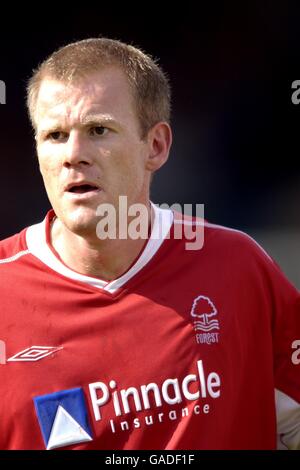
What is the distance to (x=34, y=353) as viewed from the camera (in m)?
2.37

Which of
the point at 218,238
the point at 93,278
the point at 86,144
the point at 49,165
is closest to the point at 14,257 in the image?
the point at 93,278

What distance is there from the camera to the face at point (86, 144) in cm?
230

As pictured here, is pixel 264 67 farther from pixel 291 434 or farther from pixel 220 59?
pixel 291 434

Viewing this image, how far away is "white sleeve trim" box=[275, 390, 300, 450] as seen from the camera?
2572mm

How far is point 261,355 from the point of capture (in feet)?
8.21

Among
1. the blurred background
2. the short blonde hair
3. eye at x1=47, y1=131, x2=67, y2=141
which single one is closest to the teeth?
eye at x1=47, y1=131, x2=67, y2=141

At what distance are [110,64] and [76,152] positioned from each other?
32 centimetres

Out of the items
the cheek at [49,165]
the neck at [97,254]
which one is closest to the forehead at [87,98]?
the cheek at [49,165]

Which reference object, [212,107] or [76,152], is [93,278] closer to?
[76,152]

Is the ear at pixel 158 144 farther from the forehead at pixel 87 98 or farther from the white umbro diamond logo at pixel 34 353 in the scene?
the white umbro diamond logo at pixel 34 353

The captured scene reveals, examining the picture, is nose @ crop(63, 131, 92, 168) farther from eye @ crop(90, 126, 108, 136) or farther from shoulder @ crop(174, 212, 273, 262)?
shoulder @ crop(174, 212, 273, 262)

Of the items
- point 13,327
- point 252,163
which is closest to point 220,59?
point 252,163

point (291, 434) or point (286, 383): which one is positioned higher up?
point (286, 383)
